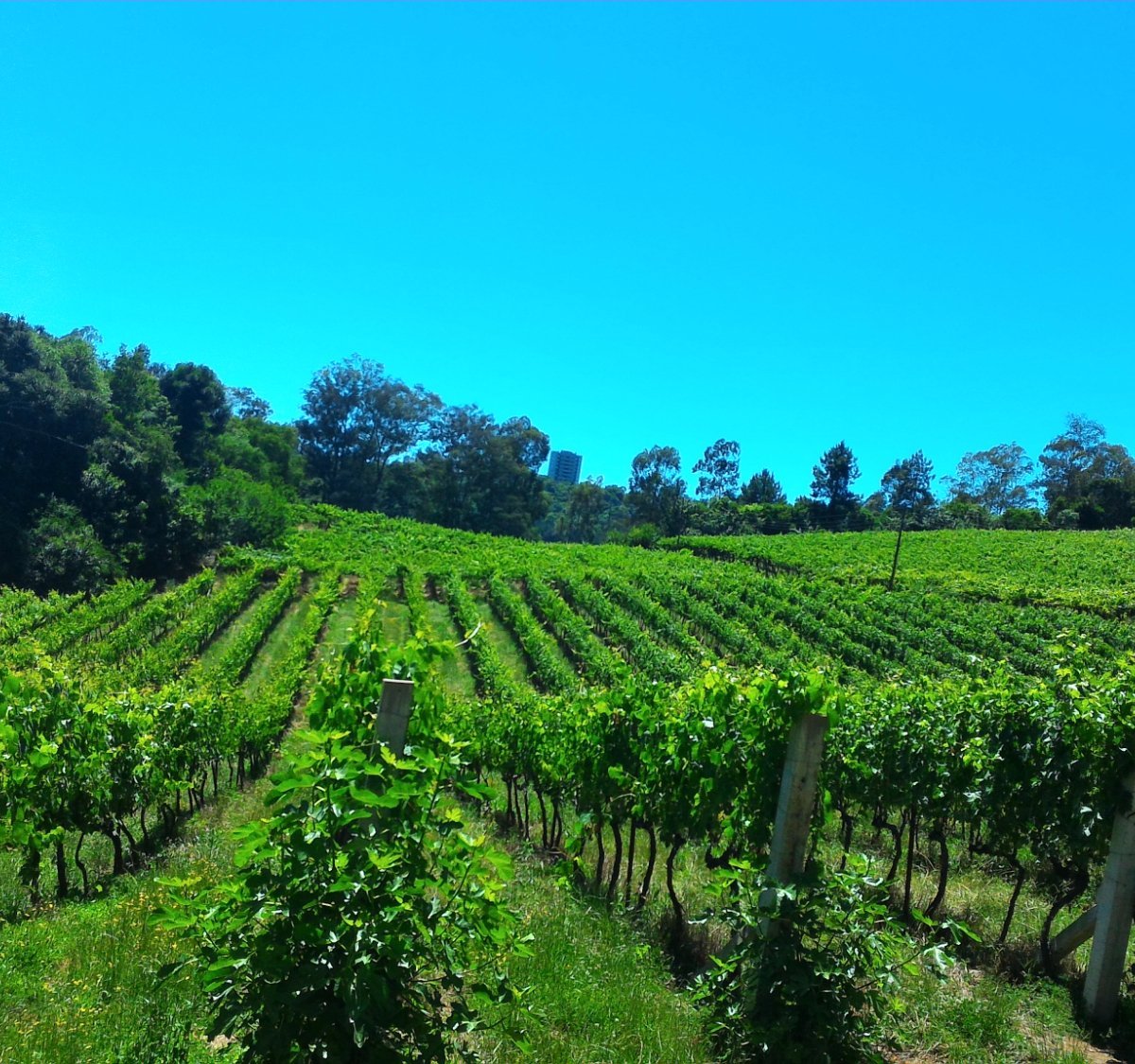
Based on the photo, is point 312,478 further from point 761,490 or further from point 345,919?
point 345,919

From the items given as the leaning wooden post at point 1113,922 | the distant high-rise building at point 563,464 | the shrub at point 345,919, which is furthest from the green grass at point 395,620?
the distant high-rise building at point 563,464

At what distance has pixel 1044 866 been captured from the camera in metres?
7.38

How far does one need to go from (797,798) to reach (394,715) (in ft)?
7.26

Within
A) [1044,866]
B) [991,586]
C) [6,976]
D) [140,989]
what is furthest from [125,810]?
[991,586]

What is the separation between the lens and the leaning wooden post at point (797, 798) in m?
3.99

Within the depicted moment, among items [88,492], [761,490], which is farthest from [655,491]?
[88,492]

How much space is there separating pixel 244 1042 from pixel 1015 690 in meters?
5.20

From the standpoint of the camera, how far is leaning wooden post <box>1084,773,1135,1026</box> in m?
4.35

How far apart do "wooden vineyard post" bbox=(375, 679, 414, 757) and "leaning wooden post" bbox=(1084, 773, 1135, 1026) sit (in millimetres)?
4065

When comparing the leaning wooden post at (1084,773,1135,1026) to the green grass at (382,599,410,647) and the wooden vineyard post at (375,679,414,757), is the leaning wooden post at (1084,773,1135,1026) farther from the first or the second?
the green grass at (382,599,410,647)

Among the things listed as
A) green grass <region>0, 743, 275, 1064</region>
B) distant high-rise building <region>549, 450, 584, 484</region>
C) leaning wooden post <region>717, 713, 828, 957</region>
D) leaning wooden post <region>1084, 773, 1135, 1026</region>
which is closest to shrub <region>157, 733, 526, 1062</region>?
green grass <region>0, 743, 275, 1064</region>

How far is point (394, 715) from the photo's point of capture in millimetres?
2982

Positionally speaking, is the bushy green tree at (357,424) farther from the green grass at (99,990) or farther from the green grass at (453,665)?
the green grass at (99,990)

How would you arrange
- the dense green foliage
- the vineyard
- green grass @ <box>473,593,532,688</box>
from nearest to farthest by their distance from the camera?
the vineyard
green grass @ <box>473,593,532,688</box>
the dense green foliage
